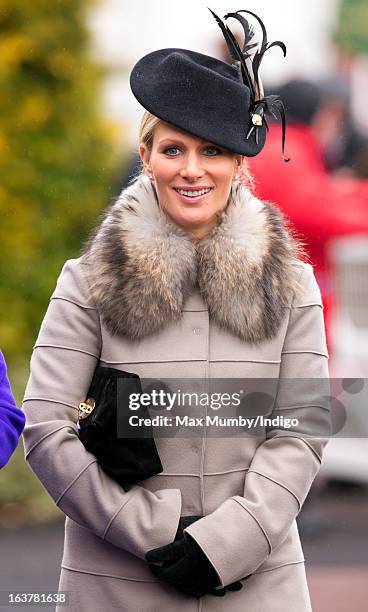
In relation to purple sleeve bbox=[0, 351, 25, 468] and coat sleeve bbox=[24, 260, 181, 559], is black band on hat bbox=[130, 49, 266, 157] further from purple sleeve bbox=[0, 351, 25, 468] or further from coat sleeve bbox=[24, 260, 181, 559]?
purple sleeve bbox=[0, 351, 25, 468]

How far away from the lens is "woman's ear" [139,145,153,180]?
325 centimetres

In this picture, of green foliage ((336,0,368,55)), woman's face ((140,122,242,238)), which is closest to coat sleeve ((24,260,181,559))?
woman's face ((140,122,242,238))

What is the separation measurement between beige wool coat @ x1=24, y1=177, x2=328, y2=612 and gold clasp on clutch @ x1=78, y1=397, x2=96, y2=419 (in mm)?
16

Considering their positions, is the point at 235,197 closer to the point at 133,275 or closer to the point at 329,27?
Result: the point at 133,275

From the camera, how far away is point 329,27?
37.2 feet

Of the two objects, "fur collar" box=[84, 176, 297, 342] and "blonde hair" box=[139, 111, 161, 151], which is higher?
"blonde hair" box=[139, 111, 161, 151]

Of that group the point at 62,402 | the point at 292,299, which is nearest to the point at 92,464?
the point at 62,402

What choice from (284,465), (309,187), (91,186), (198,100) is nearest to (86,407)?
(284,465)

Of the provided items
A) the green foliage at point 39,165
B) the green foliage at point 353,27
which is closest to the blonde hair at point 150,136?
the green foliage at point 39,165

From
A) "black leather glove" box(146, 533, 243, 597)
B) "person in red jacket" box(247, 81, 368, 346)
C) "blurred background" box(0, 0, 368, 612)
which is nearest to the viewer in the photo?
"black leather glove" box(146, 533, 243, 597)

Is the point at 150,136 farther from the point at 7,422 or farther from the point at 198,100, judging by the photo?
the point at 7,422

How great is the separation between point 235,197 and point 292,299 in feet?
0.89

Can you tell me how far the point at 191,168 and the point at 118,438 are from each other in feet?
2.02

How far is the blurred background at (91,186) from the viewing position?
6.59 metres
